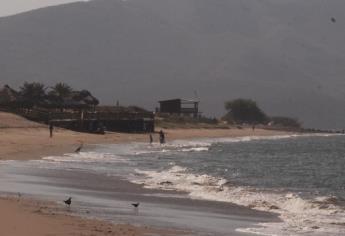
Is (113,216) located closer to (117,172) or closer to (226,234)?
(226,234)

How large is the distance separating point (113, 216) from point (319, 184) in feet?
47.3

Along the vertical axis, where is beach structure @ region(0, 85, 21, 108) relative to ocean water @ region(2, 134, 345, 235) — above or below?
above

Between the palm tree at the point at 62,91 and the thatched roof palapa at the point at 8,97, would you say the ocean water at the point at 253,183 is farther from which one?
the palm tree at the point at 62,91

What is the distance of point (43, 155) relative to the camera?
126 ft

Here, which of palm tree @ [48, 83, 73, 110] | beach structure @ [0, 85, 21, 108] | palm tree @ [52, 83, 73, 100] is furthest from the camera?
palm tree @ [52, 83, 73, 100]

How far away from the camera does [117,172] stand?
30.7 metres

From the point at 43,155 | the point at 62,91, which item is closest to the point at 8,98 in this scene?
the point at 62,91

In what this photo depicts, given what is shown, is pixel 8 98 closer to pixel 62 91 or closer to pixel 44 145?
pixel 62 91

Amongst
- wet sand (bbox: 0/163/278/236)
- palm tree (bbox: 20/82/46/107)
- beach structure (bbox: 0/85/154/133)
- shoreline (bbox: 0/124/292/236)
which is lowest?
wet sand (bbox: 0/163/278/236)

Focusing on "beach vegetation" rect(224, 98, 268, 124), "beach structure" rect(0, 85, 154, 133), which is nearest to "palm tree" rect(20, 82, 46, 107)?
"beach structure" rect(0, 85, 154, 133)

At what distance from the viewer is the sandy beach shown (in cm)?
1441

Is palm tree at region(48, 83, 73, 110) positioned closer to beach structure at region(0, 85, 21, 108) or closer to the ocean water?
beach structure at region(0, 85, 21, 108)

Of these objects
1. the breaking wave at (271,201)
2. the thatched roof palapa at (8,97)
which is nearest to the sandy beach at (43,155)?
the breaking wave at (271,201)

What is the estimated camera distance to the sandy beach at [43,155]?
14414 mm
